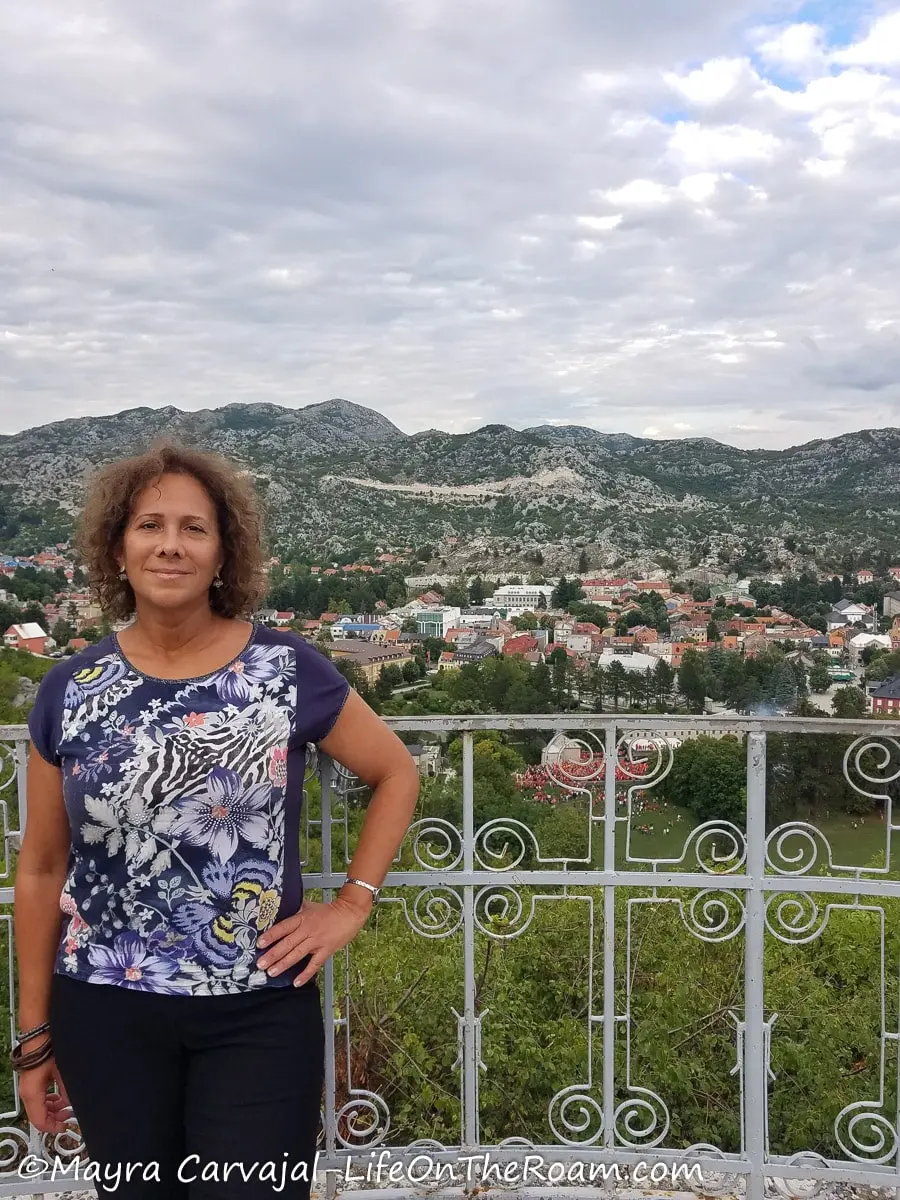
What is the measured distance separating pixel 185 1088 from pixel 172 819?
1.43ft

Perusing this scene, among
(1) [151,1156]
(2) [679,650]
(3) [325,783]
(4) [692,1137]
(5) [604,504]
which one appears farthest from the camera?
(5) [604,504]

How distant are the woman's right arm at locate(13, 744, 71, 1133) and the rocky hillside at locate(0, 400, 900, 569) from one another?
197 ft

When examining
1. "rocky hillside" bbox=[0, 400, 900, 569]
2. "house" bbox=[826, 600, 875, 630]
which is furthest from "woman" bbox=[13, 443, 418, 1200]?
"rocky hillside" bbox=[0, 400, 900, 569]

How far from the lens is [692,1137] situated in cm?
282

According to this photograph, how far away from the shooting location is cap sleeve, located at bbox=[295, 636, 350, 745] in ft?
4.34

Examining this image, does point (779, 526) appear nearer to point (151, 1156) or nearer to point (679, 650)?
point (679, 650)

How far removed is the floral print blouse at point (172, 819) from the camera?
1235 millimetres

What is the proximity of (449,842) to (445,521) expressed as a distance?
285ft

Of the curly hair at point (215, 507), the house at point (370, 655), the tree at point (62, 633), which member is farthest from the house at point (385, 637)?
the curly hair at point (215, 507)

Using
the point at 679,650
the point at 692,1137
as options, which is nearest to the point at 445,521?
the point at 679,650

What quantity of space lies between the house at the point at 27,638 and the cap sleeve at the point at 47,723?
102 ft

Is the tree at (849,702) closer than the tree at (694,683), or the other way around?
the tree at (849,702)

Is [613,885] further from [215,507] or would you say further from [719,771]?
[215,507]

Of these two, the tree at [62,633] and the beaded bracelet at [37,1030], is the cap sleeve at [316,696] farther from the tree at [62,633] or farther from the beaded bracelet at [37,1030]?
the tree at [62,633]
